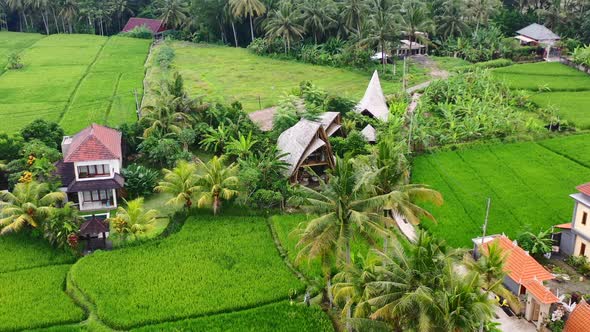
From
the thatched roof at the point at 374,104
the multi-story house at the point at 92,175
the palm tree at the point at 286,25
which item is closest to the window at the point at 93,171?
the multi-story house at the point at 92,175

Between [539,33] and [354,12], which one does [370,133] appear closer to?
[354,12]

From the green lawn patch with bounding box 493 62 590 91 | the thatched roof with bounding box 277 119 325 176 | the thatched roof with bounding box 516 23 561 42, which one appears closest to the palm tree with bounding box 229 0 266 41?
the green lawn patch with bounding box 493 62 590 91

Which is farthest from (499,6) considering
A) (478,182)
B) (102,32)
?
(102,32)

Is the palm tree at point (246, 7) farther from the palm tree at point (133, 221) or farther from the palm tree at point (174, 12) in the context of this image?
the palm tree at point (133, 221)

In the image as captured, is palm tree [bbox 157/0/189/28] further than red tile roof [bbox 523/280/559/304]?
Yes

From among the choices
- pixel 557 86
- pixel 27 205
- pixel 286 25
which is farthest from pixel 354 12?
pixel 27 205

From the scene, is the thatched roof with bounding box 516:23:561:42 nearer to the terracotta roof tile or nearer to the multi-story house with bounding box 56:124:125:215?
the terracotta roof tile
